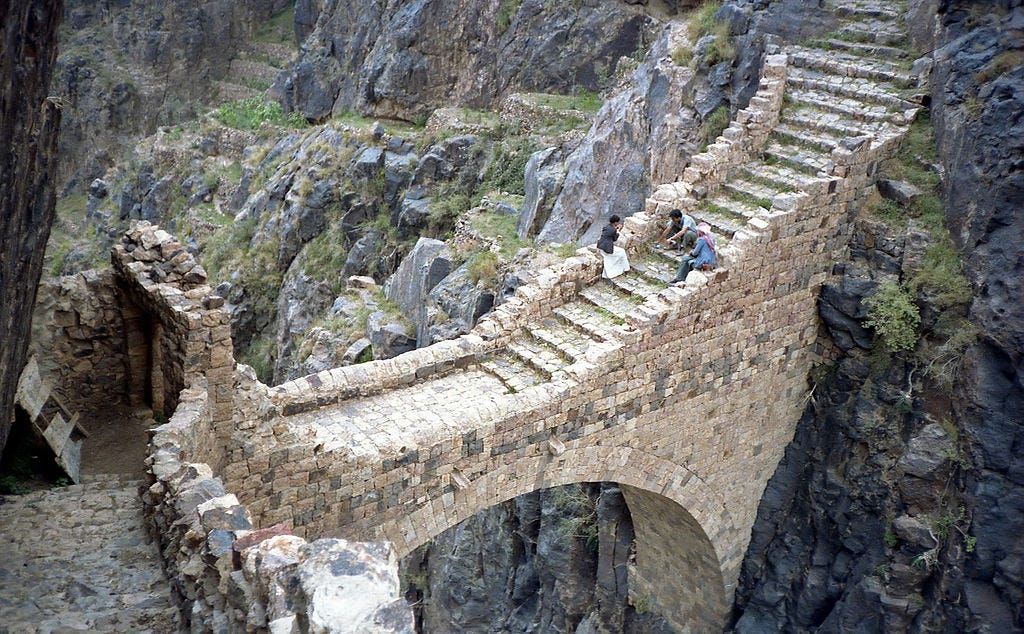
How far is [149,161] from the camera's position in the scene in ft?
121

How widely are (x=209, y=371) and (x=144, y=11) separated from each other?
4351 centimetres

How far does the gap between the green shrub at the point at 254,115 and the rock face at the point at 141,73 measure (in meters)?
4.72

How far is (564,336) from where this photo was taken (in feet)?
38.0

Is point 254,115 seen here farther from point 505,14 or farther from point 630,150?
point 630,150

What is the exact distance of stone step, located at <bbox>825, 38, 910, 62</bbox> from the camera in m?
13.9

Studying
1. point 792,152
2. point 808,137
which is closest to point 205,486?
point 792,152

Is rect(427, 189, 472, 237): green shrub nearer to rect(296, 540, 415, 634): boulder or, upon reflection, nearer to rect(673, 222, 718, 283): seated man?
rect(673, 222, 718, 283): seated man

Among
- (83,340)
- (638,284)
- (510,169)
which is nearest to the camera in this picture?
(83,340)

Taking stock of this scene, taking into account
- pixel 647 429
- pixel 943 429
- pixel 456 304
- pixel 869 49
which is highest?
pixel 869 49

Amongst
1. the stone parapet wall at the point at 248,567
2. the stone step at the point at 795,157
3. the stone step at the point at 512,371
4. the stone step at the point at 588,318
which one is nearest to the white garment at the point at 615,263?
the stone step at the point at 588,318

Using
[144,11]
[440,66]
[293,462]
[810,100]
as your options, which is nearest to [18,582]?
[293,462]

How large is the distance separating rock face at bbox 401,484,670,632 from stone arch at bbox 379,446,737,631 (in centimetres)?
53

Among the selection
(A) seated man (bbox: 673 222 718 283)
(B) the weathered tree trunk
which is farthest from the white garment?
(B) the weathered tree trunk

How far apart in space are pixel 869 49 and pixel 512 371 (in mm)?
8324
